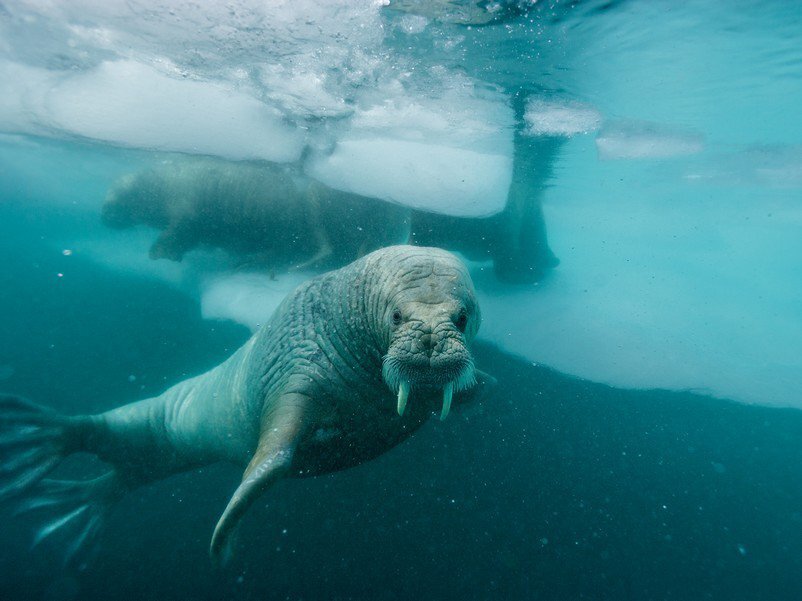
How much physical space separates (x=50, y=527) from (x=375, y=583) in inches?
139

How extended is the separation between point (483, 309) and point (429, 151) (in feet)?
14.1

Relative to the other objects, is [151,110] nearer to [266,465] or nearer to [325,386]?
[325,386]

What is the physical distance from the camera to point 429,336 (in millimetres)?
2236

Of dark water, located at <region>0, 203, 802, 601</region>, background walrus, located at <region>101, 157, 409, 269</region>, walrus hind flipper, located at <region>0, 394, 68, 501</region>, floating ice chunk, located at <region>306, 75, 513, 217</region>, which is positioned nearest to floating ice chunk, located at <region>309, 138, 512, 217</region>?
floating ice chunk, located at <region>306, 75, 513, 217</region>

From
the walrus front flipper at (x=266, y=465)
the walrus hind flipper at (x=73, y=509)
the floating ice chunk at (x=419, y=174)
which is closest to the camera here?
the walrus front flipper at (x=266, y=465)

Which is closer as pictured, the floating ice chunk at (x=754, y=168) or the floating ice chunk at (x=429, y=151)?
the floating ice chunk at (x=429, y=151)

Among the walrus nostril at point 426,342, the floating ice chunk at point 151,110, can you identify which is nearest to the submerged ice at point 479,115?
the floating ice chunk at point 151,110

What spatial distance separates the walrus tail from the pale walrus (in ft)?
0.04

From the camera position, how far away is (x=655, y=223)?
73.8 feet

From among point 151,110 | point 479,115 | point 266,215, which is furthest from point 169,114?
point 479,115

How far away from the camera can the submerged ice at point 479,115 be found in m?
5.56

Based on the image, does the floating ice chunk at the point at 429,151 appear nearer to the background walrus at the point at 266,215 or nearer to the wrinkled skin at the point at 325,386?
the background walrus at the point at 266,215

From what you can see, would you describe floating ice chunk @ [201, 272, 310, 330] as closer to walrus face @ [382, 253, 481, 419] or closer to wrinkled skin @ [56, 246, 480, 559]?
wrinkled skin @ [56, 246, 480, 559]

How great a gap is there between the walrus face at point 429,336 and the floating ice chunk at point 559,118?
255 inches
